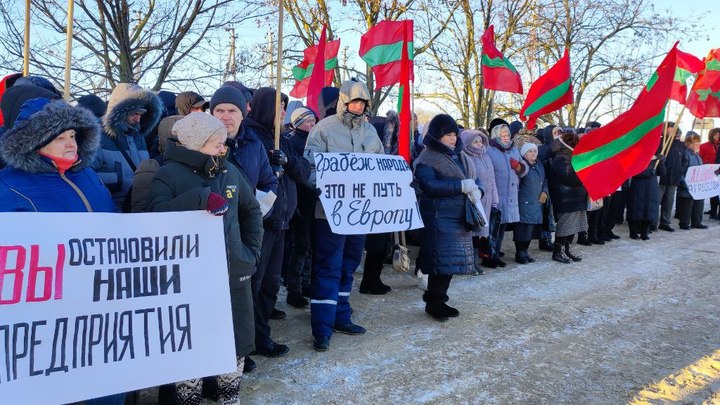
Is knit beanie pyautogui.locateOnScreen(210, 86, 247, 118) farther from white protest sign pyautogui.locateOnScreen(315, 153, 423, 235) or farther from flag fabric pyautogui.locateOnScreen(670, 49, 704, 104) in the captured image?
flag fabric pyautogui.locateOnScreen(670, 49, 704, 104)

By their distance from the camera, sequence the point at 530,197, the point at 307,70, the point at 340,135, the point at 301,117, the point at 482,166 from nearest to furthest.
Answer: the point at 340,135, the point at 301,117, the point at 482,166, the point at 530,197, the point at 307,70

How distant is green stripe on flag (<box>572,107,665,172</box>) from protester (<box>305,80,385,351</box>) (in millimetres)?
2506

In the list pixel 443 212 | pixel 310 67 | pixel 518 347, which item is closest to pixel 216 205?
pixel 443 212

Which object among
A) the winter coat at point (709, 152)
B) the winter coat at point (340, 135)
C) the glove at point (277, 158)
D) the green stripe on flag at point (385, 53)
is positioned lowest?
the glove at point (277, 158)

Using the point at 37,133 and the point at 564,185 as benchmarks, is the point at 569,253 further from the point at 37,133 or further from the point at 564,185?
the point at 37,133

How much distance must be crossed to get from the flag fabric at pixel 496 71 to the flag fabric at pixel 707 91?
3.55m

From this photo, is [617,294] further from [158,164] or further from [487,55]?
[158,164]

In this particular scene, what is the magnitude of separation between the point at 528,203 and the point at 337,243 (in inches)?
174

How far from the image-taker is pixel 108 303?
2639mm

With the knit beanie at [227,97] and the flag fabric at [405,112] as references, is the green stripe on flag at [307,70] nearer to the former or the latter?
the flag fabric at [405,112]

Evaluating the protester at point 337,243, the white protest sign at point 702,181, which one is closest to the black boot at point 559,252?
the protester at point 337,243

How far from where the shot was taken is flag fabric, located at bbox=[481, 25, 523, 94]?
8.36 metres

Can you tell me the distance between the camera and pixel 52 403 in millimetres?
2373

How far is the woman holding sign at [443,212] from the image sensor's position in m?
5.14
